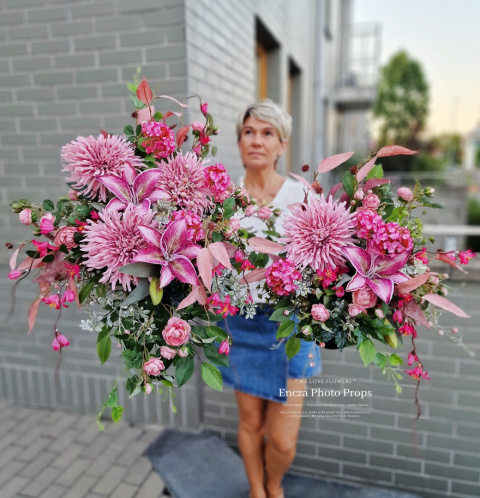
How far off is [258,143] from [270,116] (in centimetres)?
12

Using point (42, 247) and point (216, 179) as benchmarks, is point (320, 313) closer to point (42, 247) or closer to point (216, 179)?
point (216, 179)

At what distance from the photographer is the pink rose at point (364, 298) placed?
3.76 feet

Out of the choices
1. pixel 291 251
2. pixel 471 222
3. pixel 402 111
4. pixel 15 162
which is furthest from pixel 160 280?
pixel 402 111

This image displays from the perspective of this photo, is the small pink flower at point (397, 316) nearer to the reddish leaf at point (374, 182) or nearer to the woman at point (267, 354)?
the reddish leaf at point (374, 182)

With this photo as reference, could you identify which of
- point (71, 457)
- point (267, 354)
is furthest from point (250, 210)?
point (71, 457)

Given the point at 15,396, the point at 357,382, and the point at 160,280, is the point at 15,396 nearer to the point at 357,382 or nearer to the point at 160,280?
the point at 357,382

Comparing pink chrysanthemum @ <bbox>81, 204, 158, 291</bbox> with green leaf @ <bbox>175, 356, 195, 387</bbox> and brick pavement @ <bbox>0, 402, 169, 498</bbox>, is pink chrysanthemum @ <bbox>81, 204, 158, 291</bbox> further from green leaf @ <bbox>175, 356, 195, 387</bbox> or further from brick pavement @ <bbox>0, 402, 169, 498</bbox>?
brick pavement @ <bbox>0, 402, 169, 498</bbox>

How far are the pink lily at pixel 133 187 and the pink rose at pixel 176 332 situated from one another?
0.32m

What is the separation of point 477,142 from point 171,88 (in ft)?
272

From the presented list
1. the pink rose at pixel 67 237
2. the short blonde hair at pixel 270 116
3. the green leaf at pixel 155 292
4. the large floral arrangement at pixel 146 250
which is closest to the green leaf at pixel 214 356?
the large floral arrangement at pixel 146 250

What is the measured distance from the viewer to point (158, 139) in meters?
1.28

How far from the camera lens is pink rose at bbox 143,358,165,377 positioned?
1146 millimetres

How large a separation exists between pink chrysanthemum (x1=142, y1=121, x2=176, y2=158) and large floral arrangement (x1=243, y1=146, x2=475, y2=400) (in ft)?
1.23

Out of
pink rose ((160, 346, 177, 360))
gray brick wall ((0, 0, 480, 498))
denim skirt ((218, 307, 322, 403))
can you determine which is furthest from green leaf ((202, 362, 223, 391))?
gray brick wall ((0, 0, 480, 498))
